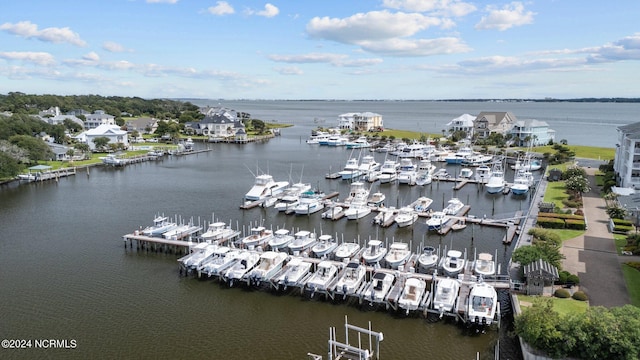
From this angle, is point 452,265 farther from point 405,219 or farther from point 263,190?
point 263,190

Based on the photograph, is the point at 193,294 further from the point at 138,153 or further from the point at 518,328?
the point at 138,153

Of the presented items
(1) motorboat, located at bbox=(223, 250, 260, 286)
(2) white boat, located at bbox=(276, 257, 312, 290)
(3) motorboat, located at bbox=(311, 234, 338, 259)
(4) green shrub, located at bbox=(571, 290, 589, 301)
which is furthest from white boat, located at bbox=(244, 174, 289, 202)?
(4) green shrub, located at bbox=(571, 290, 589, 301)

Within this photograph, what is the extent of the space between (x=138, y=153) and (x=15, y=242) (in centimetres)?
5597

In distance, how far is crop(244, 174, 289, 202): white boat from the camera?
51906mm

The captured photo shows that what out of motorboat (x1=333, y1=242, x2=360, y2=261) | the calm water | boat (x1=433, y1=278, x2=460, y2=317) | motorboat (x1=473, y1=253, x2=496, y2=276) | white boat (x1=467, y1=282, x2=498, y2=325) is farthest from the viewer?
motorboat (x1=333, y1=242, x2=360, y2=261)

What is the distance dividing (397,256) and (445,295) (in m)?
6.30

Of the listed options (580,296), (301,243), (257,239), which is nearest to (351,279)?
(301,243)

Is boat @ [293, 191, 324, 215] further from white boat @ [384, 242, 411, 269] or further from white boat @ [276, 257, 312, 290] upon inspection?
white boat @ [384, 242, 411, 269]

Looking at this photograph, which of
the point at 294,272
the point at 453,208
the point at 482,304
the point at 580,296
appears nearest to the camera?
the point at 580,296

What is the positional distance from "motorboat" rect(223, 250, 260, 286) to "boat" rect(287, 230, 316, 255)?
3303 mm

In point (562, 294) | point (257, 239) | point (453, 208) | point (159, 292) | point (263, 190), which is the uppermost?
point (263, 190)

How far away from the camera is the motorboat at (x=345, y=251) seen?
107 ft

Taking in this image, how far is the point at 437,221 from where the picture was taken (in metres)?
40.8

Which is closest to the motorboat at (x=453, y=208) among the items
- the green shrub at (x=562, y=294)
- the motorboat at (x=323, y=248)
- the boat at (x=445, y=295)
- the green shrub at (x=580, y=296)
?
the motorboat at (x=323, y=248)
